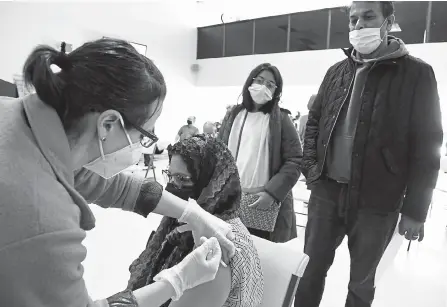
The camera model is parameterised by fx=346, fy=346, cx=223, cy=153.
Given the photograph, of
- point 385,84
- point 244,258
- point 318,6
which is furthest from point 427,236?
point 318,6

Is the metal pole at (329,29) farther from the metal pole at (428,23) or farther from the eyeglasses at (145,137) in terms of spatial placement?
the eyeglasses at (145,137)

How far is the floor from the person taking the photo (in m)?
2.11

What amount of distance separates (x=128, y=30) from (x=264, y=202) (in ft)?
22.2

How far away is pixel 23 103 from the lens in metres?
0.63

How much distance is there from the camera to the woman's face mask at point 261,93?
1931 millimetres

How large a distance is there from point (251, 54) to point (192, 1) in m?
2.23

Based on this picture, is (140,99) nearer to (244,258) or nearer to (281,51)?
(244,258)

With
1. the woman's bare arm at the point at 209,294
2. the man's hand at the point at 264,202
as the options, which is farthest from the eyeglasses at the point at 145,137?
the man's hand at the point at 264,202

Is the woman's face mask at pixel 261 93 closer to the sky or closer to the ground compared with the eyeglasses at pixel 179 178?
closer to the sky

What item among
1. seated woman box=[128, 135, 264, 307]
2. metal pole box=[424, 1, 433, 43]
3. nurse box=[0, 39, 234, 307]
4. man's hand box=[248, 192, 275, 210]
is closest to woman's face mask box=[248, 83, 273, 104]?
man's hand box=[248, 192, 275, 210]

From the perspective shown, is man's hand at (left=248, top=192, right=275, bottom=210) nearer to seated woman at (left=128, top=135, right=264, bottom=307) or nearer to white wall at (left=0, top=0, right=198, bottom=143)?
seated woman at (left=128, top=135, right=264, bottom=307)

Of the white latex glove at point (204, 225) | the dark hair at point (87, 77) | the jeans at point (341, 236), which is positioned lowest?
the jeans at point (341, 236)

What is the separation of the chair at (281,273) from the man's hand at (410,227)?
22.4 inches

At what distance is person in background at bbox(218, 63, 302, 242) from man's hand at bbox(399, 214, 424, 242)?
0.58m
